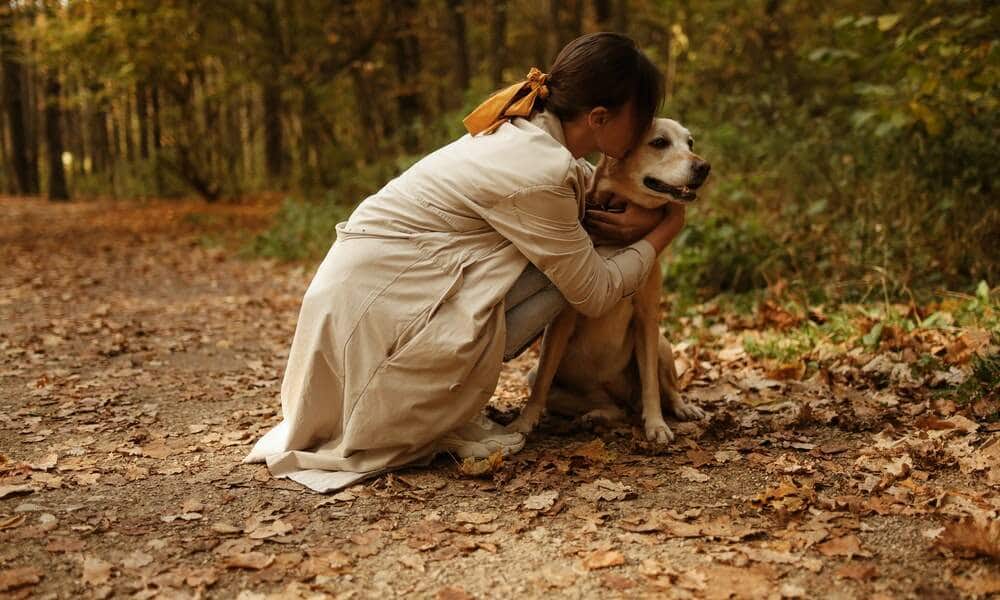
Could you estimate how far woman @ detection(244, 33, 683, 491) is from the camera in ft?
10.9

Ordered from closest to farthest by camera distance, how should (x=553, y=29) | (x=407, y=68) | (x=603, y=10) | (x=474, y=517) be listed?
(x=474, y=517), (x=553, y=29), (x=603, y=10), (x=407, y=68)

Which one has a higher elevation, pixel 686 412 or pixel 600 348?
pixel 600 348

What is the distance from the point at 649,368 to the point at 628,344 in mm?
176

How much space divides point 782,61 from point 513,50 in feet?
37.2

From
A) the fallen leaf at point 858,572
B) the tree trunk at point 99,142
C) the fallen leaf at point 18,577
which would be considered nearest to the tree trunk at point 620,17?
the fallen leaf at point 858,572

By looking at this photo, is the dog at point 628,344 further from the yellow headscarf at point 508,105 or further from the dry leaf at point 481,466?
the yellow headscarf at point 508,105

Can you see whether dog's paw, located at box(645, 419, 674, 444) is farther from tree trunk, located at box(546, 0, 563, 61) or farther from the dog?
tree trunk, located at box(546, 0, 563, 61)

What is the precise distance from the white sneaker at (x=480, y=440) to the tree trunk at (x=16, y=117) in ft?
74.8

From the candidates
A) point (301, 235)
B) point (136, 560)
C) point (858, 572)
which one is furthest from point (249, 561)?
point (301, 235)

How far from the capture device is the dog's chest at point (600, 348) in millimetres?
3982

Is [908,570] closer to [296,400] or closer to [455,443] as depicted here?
[455,443]

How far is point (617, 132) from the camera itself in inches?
140

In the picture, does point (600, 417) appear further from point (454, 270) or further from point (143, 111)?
point (143, 111)

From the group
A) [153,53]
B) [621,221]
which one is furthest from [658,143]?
[153,53]
